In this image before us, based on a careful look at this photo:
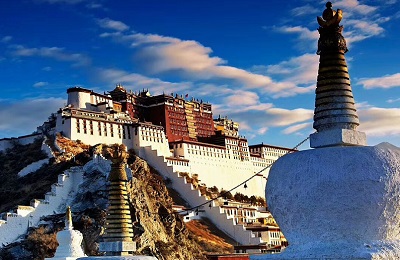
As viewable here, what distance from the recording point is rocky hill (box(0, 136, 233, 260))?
42.5 metres

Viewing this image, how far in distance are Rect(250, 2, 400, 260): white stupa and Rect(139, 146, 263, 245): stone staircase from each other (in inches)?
2251

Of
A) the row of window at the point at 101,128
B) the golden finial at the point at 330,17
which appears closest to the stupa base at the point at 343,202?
the golden finial at the point at 330,17

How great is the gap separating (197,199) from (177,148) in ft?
37.0

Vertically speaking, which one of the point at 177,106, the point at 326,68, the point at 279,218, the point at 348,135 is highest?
the point at 177,106

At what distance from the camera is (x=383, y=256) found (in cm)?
688

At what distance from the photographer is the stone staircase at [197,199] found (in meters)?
65.2

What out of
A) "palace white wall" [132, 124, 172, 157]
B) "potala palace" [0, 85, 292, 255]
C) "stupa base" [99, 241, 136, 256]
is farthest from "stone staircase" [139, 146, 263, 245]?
"stupa base" [99, 241, 136, 256]

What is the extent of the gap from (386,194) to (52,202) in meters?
44.7

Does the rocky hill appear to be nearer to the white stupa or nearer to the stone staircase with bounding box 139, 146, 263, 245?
the stone staircase with bounding box 139, 146, 263, 245

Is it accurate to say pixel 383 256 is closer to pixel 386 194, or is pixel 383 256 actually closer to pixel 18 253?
pixel 386 194

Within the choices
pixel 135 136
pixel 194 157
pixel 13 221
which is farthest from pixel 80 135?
pixel 13 221

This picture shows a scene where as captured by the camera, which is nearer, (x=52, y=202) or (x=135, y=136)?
(x=52, y=202)

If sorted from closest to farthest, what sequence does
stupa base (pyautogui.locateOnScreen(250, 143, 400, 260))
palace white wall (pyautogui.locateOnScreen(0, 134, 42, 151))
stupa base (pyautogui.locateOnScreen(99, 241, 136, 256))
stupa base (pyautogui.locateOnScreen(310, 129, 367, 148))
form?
1. stupa base (pyautogui.locateOnScreen(250, 143, 400, 260))
2. stupa base (pyautogui.locateOnScreen(310, 129, 367, 148))
3. stupa base (pyautogui.locateOnScreen(99, 241, 136, 256))
4. palace white wall (pyautogui.locateOnScreen(0, 134, 42, 151))

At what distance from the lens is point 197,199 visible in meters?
70.0
